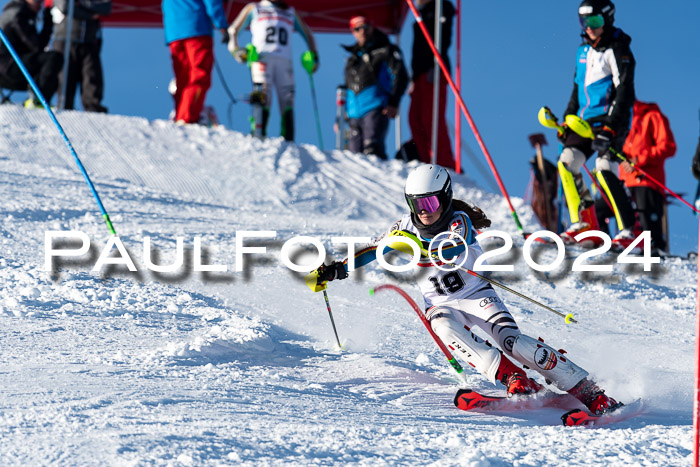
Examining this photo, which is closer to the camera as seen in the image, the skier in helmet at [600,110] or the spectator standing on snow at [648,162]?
the skier in helmet at [600,110]

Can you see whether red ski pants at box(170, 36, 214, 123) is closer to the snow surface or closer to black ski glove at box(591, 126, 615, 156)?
the snow surface

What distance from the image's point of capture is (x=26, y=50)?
8.95m

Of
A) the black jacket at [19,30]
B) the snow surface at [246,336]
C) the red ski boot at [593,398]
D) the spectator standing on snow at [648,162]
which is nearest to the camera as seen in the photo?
the snow surface at [246,336]

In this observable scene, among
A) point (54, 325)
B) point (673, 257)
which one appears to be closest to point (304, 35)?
point (673, 257)

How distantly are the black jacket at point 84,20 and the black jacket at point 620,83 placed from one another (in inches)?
198

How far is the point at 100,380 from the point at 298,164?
641cm

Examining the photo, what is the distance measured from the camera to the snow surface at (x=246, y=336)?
2.96 meters

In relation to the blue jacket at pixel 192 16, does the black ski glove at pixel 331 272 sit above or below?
below

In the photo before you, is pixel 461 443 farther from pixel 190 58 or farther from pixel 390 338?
pixel 190 58

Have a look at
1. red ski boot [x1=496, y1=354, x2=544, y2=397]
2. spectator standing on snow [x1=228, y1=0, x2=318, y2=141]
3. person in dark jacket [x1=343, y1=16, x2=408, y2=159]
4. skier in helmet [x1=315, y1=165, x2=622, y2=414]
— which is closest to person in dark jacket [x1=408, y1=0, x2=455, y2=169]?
person in dark jacket [x1=343, y1=16, x2=408, y2=159]

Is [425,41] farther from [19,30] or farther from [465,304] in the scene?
[465,304]

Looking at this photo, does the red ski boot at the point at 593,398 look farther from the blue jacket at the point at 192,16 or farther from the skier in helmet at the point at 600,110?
the blue jacket at the point at 192,16

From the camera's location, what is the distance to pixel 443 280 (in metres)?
4.23

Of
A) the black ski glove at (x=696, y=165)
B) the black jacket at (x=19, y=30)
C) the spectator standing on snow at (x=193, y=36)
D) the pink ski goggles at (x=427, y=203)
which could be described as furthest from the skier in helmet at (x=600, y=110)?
the black jacket at (x=19, y=30)
